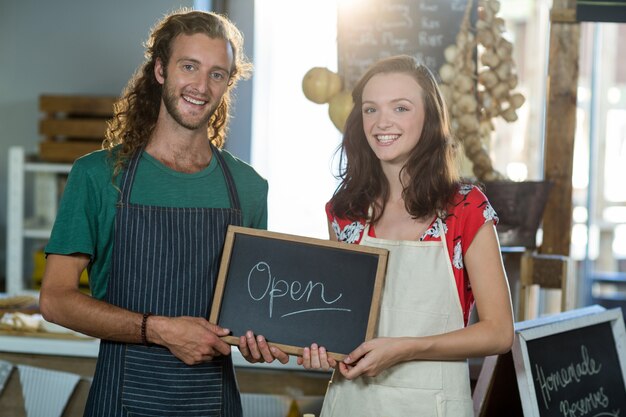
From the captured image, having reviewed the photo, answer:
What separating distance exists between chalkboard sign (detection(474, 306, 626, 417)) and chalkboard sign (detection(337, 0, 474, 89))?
3.66 ft

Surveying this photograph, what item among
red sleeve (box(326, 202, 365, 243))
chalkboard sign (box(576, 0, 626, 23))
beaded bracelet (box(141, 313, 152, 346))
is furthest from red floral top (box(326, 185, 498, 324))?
chalkboard sign (box(576, 0, 626, 23))

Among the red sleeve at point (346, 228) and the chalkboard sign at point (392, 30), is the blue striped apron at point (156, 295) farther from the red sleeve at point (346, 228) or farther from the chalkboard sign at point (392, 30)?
the chalkboard sign at point (392, 30)

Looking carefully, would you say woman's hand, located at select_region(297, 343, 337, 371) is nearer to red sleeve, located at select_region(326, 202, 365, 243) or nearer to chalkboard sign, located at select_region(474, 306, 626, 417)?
red sleeve, located at select_region(326, 202, 365, 243)

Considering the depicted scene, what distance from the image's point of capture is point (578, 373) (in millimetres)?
2215

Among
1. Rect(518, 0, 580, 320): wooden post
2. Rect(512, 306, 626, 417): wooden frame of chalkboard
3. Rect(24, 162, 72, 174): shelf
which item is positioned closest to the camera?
Rect(512, 306, 626, 417): wooden frame of chalkboard

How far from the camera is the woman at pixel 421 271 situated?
5.82ft

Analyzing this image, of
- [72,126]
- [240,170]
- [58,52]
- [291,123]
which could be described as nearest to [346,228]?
[240,170]

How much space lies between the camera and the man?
1821 millimetres

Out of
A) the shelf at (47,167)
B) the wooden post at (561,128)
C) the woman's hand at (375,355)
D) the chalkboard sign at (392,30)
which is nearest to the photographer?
the woman's hand at (375,355)

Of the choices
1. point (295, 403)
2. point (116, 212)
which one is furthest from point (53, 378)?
point (116, 212)

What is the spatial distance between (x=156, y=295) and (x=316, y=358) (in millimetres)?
406

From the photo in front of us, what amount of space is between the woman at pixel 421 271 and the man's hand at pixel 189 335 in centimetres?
20

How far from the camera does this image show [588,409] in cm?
221

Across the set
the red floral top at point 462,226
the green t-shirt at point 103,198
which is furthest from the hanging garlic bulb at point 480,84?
the green t-shirt at point 103,198
